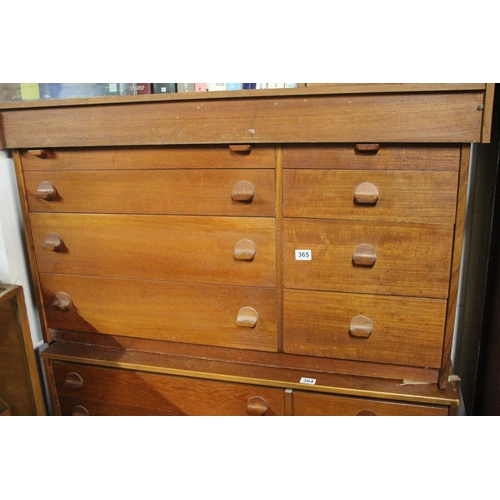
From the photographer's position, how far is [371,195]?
4.00 feet

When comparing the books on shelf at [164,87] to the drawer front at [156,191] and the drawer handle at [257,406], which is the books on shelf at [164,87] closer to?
the drawer front at [156,191]

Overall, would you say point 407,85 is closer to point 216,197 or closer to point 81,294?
point 216,197

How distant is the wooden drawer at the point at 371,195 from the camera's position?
3.91 feet

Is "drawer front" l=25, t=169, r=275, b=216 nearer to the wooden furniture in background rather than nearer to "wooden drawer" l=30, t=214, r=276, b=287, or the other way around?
"wooden drawer" l=30, t=214, r=276, b=287

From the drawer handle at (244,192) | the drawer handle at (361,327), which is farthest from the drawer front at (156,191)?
the drawer handle at (361,327)

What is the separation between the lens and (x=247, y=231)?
1354 millimetres

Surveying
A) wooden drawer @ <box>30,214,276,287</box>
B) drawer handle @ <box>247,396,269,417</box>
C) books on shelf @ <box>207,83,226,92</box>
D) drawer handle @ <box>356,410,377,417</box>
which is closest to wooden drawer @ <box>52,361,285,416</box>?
drawer handle @ <box>247,396,269,417</box>

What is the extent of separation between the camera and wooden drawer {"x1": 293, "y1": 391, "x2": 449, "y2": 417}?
1295 mm

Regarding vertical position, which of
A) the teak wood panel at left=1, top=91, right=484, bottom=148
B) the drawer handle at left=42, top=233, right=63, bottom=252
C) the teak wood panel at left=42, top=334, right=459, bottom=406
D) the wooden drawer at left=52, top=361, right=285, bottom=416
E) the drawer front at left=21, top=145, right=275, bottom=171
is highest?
the teak wood panel at left=1, top=91, right=484, bottom=148

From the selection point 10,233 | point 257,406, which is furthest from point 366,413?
point 10,233

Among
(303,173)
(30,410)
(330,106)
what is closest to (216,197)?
(303,173)

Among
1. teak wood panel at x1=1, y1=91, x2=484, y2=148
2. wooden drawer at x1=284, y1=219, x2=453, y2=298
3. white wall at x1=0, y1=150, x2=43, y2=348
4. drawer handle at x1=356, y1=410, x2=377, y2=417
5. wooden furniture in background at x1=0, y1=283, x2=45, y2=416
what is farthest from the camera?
white wall at x1=0, y1=150, x2=43, y2=348

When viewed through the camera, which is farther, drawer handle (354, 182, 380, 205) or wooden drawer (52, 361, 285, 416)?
wooden drawer (52, 361, 285, 416)

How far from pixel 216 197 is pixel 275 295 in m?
0.35
